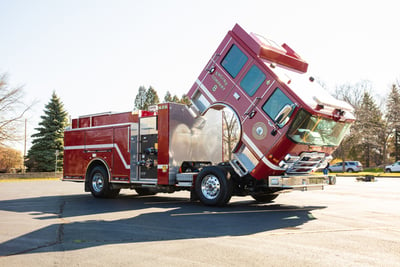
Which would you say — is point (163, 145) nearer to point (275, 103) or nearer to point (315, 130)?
point (275, 103)

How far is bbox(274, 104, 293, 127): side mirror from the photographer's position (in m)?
9.30

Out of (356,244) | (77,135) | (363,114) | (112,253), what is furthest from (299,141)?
(363,114)

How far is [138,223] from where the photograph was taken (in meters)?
8.09

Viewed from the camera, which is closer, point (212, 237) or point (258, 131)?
point (212, 237)

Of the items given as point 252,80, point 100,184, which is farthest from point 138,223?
point 100,184

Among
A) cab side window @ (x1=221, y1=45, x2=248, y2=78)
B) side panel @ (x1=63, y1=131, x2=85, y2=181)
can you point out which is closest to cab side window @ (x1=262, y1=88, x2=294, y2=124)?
cab side window @ (x1=221, y1=45, x2=248, y2=78)

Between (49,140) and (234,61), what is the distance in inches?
1407

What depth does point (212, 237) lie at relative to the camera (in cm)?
658

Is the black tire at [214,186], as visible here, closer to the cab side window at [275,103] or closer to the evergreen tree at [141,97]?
the cab side window at [275,103]

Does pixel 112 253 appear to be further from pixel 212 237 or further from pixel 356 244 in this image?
pixel 356 244

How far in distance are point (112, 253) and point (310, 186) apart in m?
6.23

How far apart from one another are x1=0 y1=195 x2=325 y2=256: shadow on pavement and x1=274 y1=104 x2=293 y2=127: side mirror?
2152 millimetres

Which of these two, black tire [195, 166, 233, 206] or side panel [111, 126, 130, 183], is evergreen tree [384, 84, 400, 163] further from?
black tire [195, 166, 233, 206]

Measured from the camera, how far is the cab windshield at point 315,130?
9.33 meters
